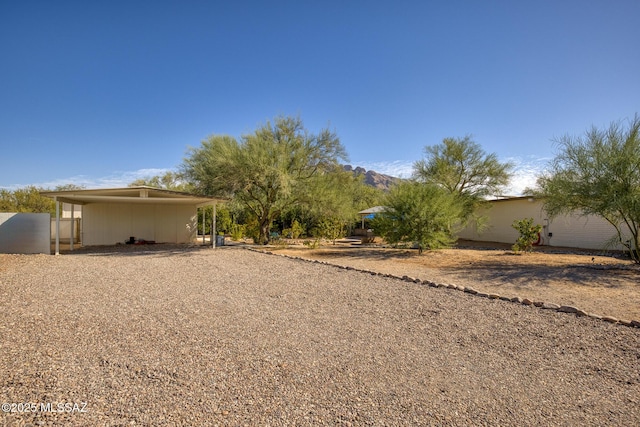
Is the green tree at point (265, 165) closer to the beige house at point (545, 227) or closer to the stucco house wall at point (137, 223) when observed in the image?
the stucco house wall at point (137, 223)

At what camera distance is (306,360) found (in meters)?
3.63

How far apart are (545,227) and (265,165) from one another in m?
15.4

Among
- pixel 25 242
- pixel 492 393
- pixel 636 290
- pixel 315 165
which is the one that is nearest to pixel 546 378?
pixel 492 393

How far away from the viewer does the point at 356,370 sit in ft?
11.2

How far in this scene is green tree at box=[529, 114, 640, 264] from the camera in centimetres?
970

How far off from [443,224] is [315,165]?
6130 mm

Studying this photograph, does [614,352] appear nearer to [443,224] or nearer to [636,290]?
[636,290]

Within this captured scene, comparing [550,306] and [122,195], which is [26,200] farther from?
[550,306]

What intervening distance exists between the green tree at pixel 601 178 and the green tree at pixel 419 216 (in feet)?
11.0

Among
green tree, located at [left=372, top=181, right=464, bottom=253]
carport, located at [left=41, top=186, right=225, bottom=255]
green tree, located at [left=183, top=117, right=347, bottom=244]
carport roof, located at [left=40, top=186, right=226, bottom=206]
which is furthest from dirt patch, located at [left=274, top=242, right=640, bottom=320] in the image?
carport, located at [left=41, top=186, right=225, bottom=255]

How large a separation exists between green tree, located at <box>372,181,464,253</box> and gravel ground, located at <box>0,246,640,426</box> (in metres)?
7.27

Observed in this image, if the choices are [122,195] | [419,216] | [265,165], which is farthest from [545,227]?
[122,195]

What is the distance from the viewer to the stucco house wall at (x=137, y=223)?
58.5ft

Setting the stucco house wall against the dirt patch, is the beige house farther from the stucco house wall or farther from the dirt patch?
the stucco house wall
